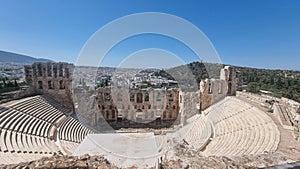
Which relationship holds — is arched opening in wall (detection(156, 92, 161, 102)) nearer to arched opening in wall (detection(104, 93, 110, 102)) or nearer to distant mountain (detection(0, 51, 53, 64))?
arched opening in wall (detection(104, 93, 110, 102))

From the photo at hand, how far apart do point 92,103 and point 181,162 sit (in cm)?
1482

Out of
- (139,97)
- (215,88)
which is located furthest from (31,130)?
(215,88)

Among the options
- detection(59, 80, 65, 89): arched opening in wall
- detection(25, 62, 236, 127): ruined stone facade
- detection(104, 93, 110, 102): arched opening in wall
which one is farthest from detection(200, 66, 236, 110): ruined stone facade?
detection(59, 80, 65, 89): arched opening in wall

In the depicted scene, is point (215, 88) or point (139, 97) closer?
point (215, 88)

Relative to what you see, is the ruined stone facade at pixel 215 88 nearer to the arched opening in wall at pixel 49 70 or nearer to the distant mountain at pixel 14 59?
the arched opening in wall at pixel 49 70

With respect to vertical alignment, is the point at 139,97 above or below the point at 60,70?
below

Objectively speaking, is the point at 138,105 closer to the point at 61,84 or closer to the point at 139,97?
the point at 139,97

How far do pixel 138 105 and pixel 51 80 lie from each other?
9207mm

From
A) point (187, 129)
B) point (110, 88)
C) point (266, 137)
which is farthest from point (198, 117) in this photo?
point (110, 88)

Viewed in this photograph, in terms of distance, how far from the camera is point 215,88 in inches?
719

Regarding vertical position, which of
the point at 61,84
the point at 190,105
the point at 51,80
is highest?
the point at 51,80

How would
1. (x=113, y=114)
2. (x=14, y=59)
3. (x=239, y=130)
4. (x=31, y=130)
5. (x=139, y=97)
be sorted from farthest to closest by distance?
(x=14, y=59) → (x=139, y=97) → (x=113, y=114) → (x=239, y=130) → (x=31, y=130)

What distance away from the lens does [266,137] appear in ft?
30.0

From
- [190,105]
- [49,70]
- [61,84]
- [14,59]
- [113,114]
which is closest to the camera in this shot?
[49,70]
